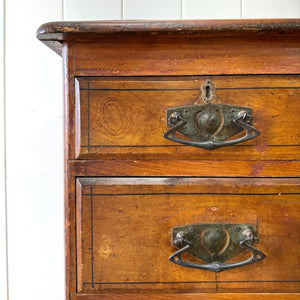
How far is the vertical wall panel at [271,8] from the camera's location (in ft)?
3.59

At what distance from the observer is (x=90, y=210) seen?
0.64 meters

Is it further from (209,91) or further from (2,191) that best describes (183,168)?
(2,191)

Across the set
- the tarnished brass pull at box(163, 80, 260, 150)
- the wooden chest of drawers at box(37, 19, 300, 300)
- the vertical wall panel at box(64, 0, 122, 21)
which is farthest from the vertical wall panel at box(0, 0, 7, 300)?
the tarnished brass pull at box(163, 80, 260, 150)

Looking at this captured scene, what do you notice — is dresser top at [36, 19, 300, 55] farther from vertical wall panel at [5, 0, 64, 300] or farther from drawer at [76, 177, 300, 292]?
vertical wall panel at [5, 0, 64, 300]

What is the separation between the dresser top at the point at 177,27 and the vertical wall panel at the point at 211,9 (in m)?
0.52

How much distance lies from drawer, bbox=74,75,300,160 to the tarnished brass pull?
1 centimetres

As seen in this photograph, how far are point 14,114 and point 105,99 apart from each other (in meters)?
0.57

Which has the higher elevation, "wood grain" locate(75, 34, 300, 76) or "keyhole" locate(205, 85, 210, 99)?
"wood grain" locate(75, 34, 300, 76)

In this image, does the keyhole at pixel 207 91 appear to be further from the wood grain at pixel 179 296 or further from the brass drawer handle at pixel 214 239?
the wood grain at pixel 179 296

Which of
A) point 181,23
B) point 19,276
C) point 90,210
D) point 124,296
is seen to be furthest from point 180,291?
point 19,276

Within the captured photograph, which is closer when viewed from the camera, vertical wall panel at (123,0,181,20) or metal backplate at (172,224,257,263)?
metal backplate at (172,224,257,263)

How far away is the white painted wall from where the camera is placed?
1.08 metres

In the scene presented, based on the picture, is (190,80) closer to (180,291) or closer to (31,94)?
(180,291)

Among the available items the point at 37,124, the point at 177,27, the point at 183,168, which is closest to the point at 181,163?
the point at 183,168
